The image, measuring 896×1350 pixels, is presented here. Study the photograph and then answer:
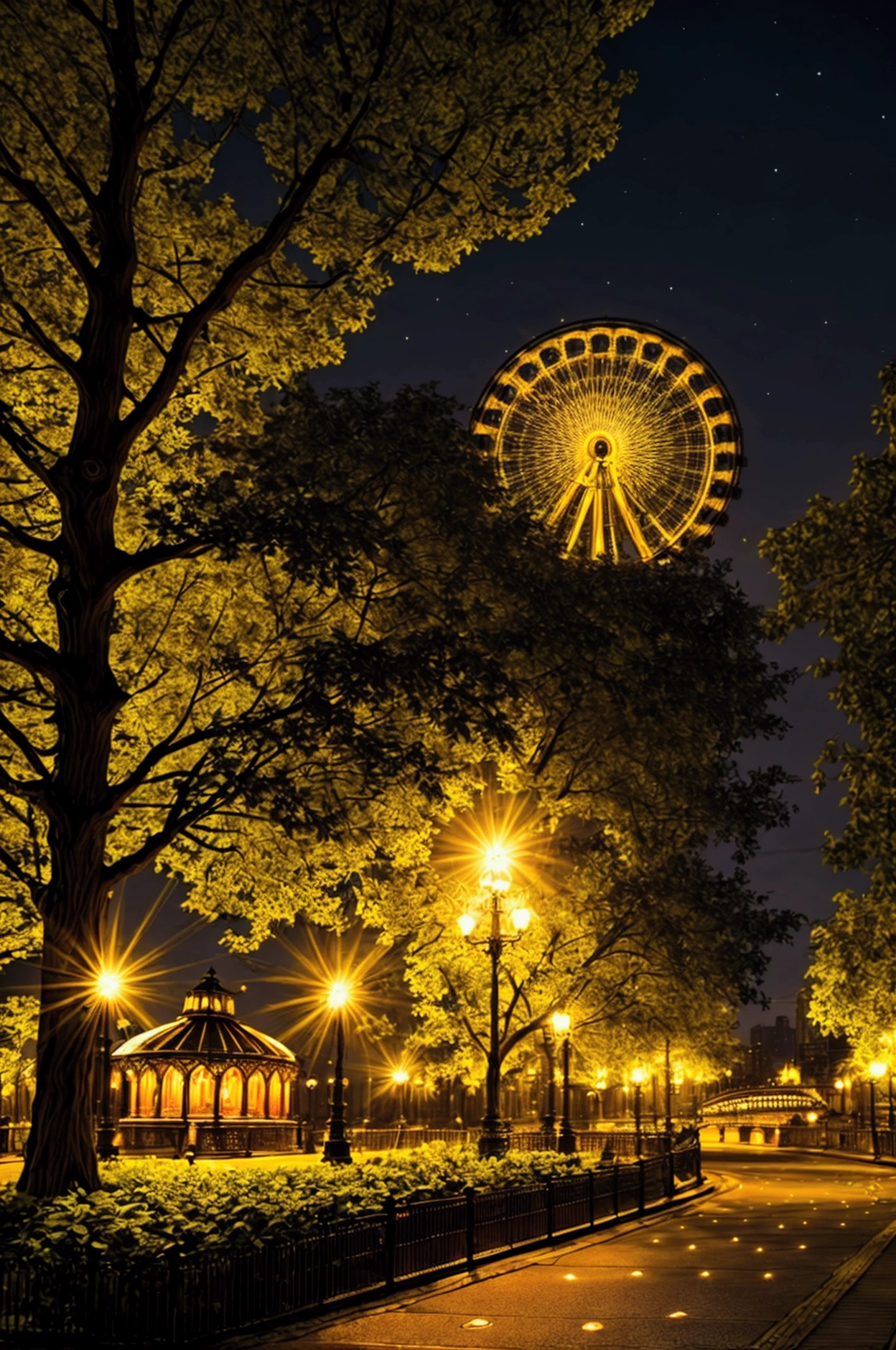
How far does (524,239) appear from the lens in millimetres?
17953

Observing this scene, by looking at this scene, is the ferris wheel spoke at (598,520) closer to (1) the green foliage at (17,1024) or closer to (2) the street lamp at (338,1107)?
(2) the street lamp at (338,1107)

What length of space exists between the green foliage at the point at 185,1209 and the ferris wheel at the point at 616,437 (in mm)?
36926

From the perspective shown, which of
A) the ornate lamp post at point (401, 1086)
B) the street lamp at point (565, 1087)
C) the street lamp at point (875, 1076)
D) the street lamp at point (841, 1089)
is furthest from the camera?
the street lamp at point (841, 1089)

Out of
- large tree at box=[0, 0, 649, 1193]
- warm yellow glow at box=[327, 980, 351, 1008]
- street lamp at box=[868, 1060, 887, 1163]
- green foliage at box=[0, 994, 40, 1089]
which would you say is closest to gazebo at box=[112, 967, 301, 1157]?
warm yellow glow at box=[327, 980, 351, 1008]

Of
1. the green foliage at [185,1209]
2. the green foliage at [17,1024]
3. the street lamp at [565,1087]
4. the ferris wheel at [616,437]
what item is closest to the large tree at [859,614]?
the green foliage at [185,1209]

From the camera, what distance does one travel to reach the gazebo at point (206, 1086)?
41.5 metres

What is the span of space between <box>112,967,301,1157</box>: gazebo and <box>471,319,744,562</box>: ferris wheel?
2142cm

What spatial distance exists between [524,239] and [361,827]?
8000 millimetres

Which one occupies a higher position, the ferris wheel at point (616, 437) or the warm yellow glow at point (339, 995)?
the ferris wheel at point (616, 437)

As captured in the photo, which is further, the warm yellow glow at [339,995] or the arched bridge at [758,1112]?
the arched bridge at [758,1112]

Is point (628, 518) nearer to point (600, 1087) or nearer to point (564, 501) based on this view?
point (564, 501)

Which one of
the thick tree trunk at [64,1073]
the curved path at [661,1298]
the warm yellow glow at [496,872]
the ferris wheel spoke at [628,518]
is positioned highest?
the ferris wheel spoke at [628,518]

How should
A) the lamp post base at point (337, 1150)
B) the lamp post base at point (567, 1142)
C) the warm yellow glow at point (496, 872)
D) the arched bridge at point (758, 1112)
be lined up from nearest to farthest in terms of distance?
the warm yellow glow at point (496, 872), the lamp post base at point (337, 1150), the lamp post base at point (567, 1142), the arched bridge at point (758, 1112)

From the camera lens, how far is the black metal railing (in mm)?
11047
